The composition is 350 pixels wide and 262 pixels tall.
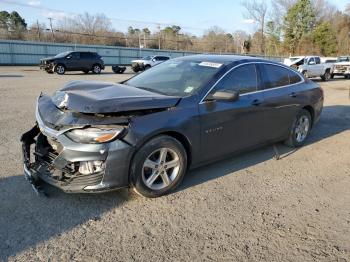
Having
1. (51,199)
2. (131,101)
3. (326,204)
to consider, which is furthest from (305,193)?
(51,199)

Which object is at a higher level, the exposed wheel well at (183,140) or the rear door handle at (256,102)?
the rear door handle at (256,102)

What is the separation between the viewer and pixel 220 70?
4.71m

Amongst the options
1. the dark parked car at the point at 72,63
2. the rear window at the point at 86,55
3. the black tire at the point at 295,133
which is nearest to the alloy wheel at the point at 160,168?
the black tire at the point at 295,133

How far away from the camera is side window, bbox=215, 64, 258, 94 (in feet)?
15.3

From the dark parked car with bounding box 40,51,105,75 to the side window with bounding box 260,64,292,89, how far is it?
20761 mm

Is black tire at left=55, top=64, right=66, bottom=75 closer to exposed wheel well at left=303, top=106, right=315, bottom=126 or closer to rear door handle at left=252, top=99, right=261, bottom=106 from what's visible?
exposed wheel well at left=303, top=106, right=315, bottom=126

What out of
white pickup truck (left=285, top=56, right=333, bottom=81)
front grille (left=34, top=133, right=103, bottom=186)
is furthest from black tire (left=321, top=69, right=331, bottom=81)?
front grille (left=34, top=133, right=103, bottom=186)

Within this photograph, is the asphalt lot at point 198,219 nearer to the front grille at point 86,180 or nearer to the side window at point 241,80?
the front grille at point 86,180

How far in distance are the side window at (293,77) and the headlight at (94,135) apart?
368 centimetres

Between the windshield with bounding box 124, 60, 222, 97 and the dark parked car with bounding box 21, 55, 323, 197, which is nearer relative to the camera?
the dark parked car with bounding box 21, 55, 323, 197

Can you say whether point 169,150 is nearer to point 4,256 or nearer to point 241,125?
point 241,125

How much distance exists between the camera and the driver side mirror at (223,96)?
14.3 feet

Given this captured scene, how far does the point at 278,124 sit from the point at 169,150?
2.37 meters

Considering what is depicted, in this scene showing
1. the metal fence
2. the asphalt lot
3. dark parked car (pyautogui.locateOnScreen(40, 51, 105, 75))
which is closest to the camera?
the asphalt lot
